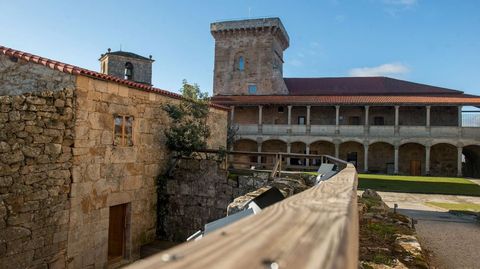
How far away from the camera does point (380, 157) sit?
2977 cm

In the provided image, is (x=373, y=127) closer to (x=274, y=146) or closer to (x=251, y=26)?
(x=274, y=146)

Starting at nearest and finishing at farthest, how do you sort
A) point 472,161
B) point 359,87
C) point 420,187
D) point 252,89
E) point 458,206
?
point 458,206 < point 420,187 < point 472,161 < point 359,87 < point 252,89

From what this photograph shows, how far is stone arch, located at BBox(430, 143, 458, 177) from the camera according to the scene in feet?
94.4

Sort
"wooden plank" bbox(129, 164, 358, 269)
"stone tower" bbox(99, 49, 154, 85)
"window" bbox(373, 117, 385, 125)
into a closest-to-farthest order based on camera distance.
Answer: "wooden plank" bbox(129, 164, 358, 269) → "window" bbox(373, 117, 385, 125) → "stone tower" bbox(99, 49, 154, 85)

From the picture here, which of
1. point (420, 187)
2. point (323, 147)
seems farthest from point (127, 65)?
point (420, 187)

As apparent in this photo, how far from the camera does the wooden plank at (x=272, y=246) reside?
560mm

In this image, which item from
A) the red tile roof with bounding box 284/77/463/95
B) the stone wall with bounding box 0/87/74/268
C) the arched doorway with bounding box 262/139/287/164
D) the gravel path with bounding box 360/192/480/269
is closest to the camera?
the gravel path with bounding box 360/192/480/269

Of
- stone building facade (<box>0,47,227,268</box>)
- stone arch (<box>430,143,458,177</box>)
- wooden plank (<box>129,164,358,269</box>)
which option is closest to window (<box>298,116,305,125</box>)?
stone arch (<box>430,143,458,177</box>)

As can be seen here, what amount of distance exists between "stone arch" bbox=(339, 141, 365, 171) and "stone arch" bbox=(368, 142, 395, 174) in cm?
75

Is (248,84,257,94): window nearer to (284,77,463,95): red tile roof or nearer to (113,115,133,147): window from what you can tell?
(284,77,463,95): red tile roof

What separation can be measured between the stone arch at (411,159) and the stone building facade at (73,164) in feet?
80.5

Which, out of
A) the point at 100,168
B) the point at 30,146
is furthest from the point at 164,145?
the point at 30,146

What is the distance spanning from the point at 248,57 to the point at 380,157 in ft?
58.8

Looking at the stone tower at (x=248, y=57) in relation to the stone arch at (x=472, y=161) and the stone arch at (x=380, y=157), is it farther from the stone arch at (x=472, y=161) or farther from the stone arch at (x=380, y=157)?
the stone arch at (x=472, y=161)
